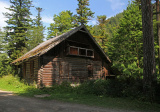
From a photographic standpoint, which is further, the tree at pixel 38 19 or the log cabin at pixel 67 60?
the tree at pixel 38 19

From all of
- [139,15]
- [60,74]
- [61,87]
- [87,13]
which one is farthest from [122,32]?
[87,13]

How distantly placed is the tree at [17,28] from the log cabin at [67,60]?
11.8 m

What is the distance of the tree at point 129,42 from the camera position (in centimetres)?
1857

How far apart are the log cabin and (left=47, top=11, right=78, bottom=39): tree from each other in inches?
638

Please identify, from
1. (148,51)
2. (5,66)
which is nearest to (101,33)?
(5,66)

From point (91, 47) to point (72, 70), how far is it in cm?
480

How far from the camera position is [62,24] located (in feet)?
110

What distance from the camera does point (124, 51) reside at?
1934 centimetres

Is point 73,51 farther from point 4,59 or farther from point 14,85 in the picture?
point 4,59

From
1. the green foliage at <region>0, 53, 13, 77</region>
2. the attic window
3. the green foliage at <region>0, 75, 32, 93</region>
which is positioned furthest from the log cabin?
the green foliage at <region>0, 53, 13, 77</region>

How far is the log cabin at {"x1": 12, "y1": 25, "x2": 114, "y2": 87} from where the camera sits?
14289 mm

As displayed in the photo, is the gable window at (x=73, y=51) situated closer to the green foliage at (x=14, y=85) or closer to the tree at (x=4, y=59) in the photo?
the green foliage at (x=14, y=85)

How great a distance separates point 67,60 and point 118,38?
9291 millimetres

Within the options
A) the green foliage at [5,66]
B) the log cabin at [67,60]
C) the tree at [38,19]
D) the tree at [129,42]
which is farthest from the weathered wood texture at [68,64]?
the tree at [38,19]
